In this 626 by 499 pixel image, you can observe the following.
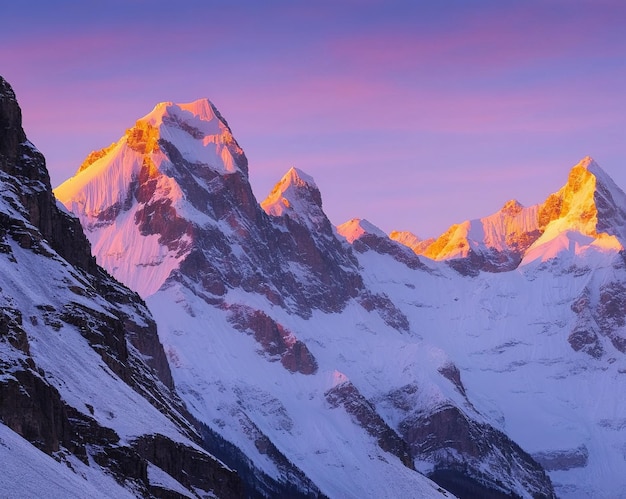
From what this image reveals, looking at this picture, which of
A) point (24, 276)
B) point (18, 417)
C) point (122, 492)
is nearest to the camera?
point (18, 417)

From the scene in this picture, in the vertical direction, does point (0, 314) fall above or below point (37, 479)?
above

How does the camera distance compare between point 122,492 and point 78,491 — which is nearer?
point 78,491

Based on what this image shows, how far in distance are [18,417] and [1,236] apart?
39479 millimetres

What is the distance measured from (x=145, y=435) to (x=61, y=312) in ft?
52.9

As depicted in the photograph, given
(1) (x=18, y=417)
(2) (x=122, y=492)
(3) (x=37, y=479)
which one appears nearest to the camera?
(3) (x=37, y=479)

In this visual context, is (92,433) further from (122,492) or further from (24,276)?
(24,276)

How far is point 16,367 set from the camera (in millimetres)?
159750

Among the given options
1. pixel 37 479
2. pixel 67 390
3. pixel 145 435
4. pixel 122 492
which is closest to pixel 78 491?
pixel 37 479

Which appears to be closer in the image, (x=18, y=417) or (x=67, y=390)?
(x=18, y=417)

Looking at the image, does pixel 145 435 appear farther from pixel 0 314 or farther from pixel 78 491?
pixel 78 491

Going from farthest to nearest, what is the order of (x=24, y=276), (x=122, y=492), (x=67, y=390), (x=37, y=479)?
1. (x=24, y=276)
2. (x=67, y=390)
3. (x=122, y=492)
4. (x=37, y=479)

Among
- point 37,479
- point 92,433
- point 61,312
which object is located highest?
point 61,312

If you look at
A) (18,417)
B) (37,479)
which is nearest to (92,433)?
(18,417)

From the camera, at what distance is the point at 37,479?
458ft
